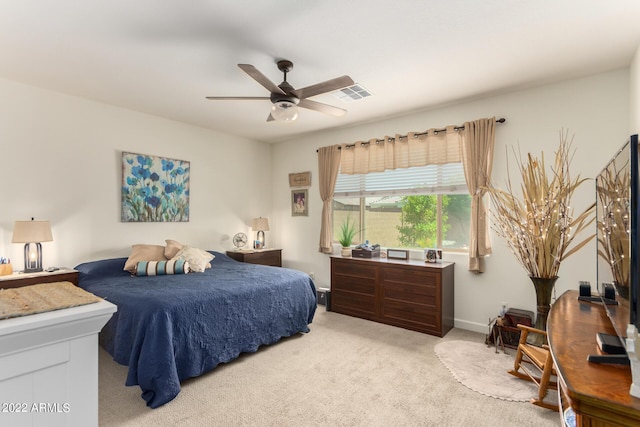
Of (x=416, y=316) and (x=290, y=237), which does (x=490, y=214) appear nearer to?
(x=416, y=316)

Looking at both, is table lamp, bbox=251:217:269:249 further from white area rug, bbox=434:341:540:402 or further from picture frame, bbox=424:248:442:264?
white area rug, bbox=434:341:540:402

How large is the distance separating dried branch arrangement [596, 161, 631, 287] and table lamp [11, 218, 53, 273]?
4.26 m

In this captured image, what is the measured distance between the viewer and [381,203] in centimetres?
458

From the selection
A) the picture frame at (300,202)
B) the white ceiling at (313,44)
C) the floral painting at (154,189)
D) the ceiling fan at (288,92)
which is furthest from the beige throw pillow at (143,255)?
the ceiling fan at (288,92)

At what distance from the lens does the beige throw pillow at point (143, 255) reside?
365 cm

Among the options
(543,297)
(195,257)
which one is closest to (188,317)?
(195,257)

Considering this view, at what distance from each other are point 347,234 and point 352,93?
1955 mm

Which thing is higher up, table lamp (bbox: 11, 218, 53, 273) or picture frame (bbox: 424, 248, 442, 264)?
table lamp (bbox: 11, 218, 53, 273)

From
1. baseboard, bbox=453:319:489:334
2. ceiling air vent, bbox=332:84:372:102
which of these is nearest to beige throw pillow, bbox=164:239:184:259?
ceiling air vent, bbox=332:84:372:102

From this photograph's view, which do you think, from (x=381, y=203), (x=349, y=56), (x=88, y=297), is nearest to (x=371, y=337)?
(x=381, y=203)

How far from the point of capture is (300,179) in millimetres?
5379

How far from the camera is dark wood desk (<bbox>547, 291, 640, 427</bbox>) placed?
3.05 feet

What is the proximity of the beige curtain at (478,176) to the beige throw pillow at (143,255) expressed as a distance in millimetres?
3706

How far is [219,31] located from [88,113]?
2.42 m
